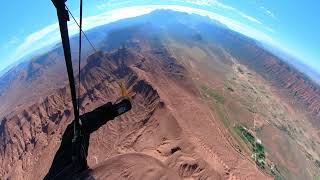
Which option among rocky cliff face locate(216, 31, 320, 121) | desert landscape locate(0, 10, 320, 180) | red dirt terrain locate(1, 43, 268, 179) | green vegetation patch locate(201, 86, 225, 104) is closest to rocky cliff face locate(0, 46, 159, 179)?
red dirt terrain locate(1, 43, 268, 179)

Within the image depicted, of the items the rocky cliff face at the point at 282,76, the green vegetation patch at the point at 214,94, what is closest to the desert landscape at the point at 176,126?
the green vegetation patch at the point at 214,94

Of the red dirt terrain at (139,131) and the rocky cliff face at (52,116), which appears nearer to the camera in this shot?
the red dirt terrain at (139,131)

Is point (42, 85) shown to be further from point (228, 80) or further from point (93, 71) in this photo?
point (228, 80)

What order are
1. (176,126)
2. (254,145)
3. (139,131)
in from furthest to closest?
(254,145) → (139,131) → (176,126)

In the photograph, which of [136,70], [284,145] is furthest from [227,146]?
[136,70]

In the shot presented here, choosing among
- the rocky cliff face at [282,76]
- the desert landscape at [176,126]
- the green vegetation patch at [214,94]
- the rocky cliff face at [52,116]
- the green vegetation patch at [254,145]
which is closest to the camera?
the desert landscape at [176,126]

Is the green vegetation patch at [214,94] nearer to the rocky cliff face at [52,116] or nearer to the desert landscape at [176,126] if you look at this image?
the desert landscape at [176,126]

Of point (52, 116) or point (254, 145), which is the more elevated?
point (254, 145)

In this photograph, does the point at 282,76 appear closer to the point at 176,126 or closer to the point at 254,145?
the point at 254,145

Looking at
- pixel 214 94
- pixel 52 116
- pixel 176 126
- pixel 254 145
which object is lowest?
pixel 52 116

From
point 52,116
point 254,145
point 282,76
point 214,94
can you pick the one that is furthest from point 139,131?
point 282,76
